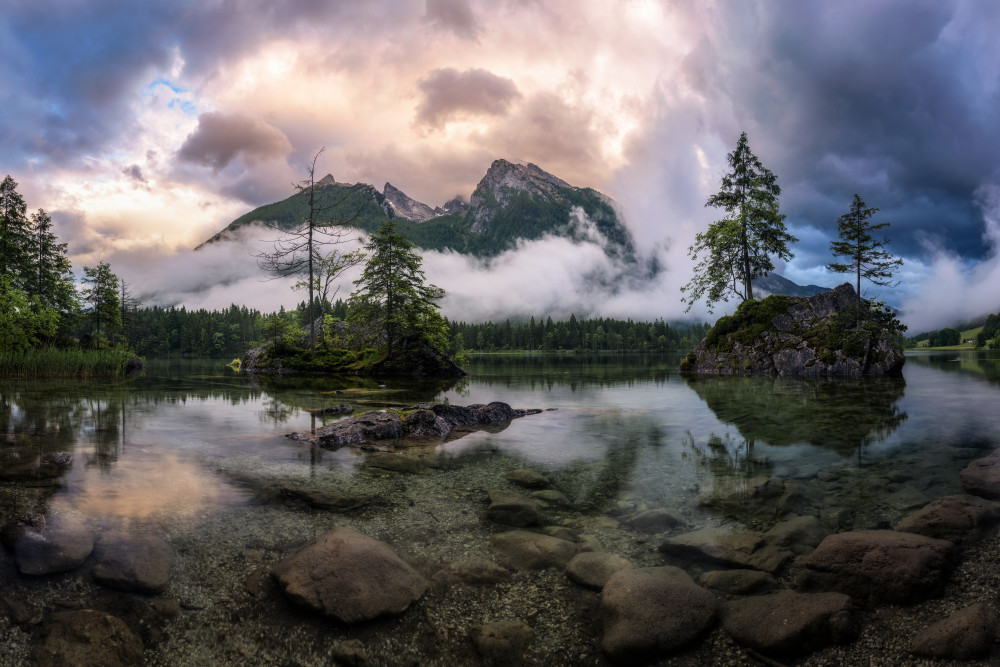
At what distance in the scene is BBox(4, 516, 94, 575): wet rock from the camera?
A: 207 inches

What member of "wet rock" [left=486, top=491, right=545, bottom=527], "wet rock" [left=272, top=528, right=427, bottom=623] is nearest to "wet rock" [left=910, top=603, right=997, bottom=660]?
"wet rock" [left=486, top=491, right=545, bottom=527]

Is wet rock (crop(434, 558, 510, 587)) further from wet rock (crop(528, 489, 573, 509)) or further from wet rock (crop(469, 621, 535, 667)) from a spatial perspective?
wet rock (crop(528, 489, 573, 509))

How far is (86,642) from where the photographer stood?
165 inches

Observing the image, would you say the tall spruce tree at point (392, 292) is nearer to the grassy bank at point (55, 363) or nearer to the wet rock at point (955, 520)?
the grassy bank at point (55, 363)

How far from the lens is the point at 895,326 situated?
36.8 metres

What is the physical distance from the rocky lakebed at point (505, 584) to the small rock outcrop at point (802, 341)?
109ft

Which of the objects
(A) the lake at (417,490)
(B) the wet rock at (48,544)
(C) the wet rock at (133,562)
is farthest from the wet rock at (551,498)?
(B) the wet rock at (48,544)

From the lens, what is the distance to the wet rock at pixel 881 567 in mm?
4832

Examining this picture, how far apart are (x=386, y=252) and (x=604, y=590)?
1508 inches

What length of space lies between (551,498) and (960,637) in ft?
17.8

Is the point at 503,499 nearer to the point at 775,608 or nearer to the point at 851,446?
the point at 775,608

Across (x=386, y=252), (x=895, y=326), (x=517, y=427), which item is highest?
(x=386, y=252)

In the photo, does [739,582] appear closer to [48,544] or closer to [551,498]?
[551,498]

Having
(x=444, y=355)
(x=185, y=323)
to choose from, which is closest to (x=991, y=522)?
(x=444, y=355)
